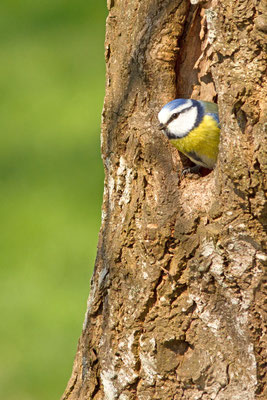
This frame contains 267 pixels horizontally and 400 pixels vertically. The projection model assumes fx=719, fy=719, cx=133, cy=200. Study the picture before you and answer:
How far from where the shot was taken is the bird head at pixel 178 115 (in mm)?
2346

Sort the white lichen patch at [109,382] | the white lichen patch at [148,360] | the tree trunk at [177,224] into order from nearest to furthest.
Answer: the tree trunk at [177,224] < the white lichen patch at [148,360] < the white lichen patch at [109,382]

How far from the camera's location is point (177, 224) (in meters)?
2.28

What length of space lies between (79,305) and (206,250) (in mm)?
2017

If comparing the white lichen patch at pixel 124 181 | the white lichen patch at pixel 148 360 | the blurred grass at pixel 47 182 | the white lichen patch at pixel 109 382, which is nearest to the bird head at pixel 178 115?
the white lichen patch at pixel 124 181

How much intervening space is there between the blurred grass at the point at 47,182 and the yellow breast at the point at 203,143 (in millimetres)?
1583

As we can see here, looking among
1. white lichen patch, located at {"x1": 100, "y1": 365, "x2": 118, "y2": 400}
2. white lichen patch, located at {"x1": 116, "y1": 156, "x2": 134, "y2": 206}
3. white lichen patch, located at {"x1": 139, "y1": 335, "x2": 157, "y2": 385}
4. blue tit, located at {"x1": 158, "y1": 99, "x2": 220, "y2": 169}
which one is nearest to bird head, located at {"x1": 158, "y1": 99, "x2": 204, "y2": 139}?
blue tit, located at {"x1": 158, "y1": 99, "x2": 220, "y2": 169}

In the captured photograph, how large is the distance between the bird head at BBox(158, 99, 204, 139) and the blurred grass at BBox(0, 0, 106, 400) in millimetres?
1685

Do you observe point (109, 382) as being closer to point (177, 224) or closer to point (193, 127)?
point (177, 224)

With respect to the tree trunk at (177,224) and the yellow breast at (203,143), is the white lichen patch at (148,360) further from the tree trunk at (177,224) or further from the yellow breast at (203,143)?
the yellow breast at (203,143)

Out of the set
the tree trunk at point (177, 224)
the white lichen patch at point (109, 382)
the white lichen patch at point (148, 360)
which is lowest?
the white lichen patch at point (109, 382)

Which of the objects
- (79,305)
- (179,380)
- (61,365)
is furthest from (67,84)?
(179,380)

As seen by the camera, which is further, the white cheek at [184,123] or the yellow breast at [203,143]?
the yellow breast at [203,143]

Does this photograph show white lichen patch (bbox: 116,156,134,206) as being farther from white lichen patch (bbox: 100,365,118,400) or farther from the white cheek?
white lichen patch (bbox: 100,365,118,400)

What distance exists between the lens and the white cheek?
7.93 ft
